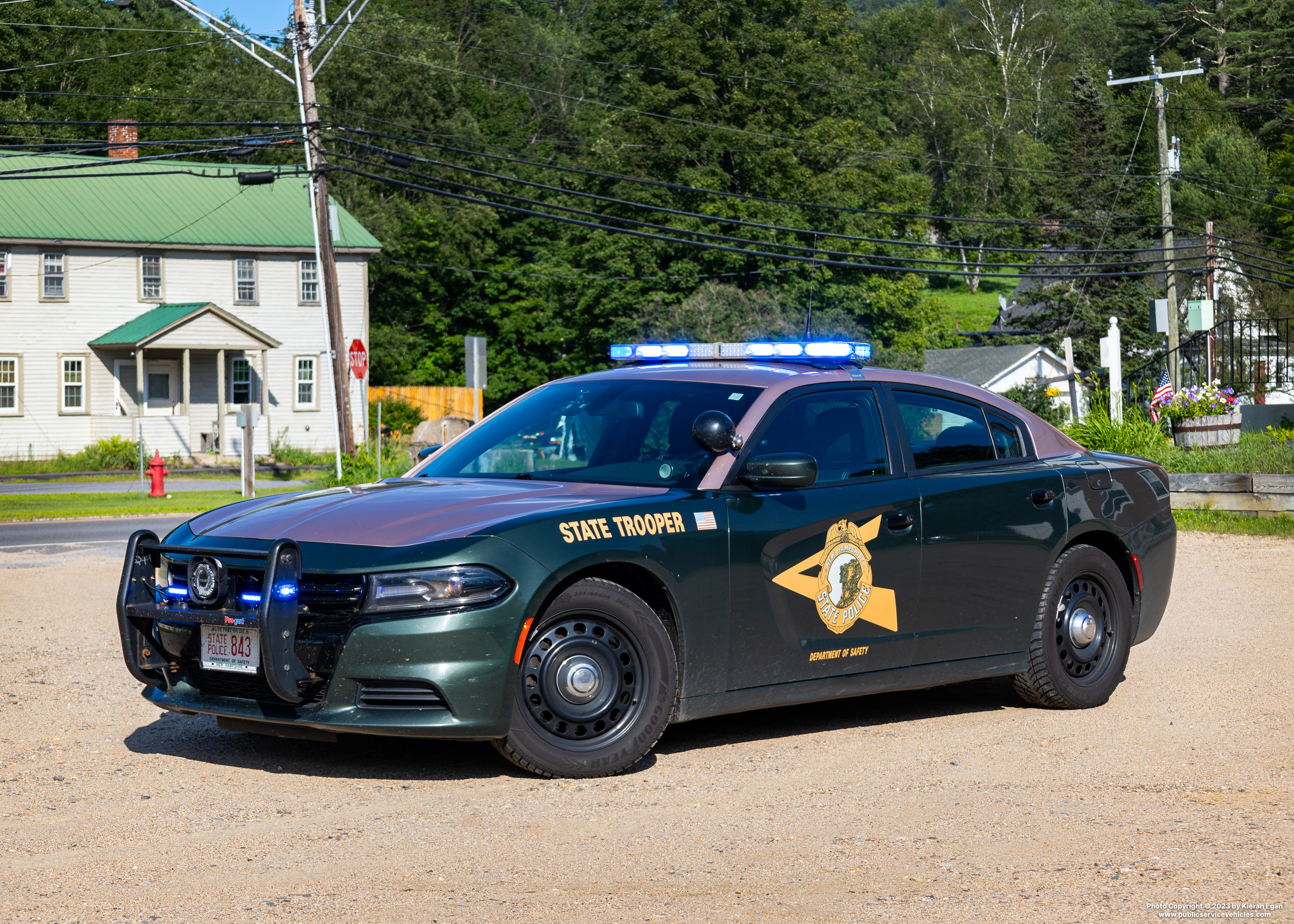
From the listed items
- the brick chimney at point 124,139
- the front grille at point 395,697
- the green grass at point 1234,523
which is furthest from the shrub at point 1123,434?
the brick chimney at point 124,139

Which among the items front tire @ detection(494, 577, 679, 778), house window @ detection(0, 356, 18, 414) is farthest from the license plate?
house window @ detection(0, 356, 18, 414)

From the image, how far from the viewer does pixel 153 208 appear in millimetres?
45812

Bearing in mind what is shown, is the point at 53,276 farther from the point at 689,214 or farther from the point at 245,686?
the point at 245,686

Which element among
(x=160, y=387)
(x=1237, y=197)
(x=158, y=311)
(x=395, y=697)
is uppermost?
(x=1237, y=197)

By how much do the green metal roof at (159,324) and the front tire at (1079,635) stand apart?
1537 inches

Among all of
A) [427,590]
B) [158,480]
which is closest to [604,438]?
[427,590]

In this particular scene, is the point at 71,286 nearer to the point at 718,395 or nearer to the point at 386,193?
the point at 386,193

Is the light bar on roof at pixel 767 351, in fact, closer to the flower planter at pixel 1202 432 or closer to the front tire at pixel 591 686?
the front tire at pixel 591 686

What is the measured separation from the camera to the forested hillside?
51.7 metres

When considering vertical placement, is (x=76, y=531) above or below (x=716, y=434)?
below

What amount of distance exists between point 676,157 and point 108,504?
29.7 m

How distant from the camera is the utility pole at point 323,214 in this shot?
92.4ft

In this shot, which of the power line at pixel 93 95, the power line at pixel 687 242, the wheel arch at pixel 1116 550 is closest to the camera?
the wheel arch at pixel 1116 550

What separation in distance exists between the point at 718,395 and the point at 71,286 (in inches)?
1629
